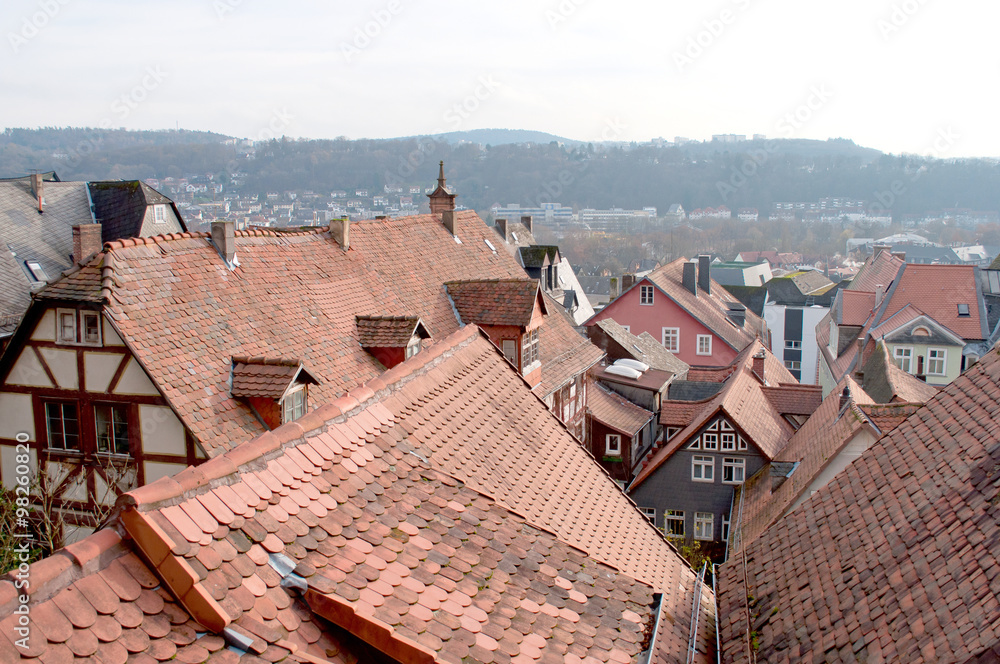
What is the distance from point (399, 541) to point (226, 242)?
1263cm

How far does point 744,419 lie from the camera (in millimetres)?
30031

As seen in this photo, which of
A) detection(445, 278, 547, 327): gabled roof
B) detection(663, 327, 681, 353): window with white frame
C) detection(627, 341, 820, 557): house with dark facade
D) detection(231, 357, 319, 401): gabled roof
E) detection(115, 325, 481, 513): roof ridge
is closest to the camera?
detection(115, 325, 481, 513): roof ridge

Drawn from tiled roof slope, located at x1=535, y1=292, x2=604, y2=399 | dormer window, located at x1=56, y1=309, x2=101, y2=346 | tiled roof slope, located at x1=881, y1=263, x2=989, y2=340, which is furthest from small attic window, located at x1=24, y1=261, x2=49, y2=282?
tiled roof slope, located at x1=881, y1=263, x2=989, y2=340

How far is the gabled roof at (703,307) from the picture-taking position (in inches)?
1905

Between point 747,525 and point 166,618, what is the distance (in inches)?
907

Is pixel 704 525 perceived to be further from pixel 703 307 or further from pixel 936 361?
pixel 703 307

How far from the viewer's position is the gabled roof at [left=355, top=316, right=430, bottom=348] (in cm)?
1823

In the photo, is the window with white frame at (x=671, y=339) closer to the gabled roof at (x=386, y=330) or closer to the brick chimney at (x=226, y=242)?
the gabled roof at (x=386, y=330)

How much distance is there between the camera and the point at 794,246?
13975 centimetres

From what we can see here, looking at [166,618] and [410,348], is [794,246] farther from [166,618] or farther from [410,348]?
[166,618]

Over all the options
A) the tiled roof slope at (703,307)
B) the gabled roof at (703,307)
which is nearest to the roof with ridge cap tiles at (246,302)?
the gabled roof at (703,307)

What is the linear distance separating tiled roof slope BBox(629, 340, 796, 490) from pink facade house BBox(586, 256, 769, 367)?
13.0 meters

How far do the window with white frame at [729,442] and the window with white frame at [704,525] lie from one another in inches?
102

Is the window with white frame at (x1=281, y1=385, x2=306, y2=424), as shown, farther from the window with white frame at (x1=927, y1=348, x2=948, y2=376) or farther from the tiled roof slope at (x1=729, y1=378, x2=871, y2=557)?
the window with white frame at (x1=927, y1=348, x2=948, y2=376)
